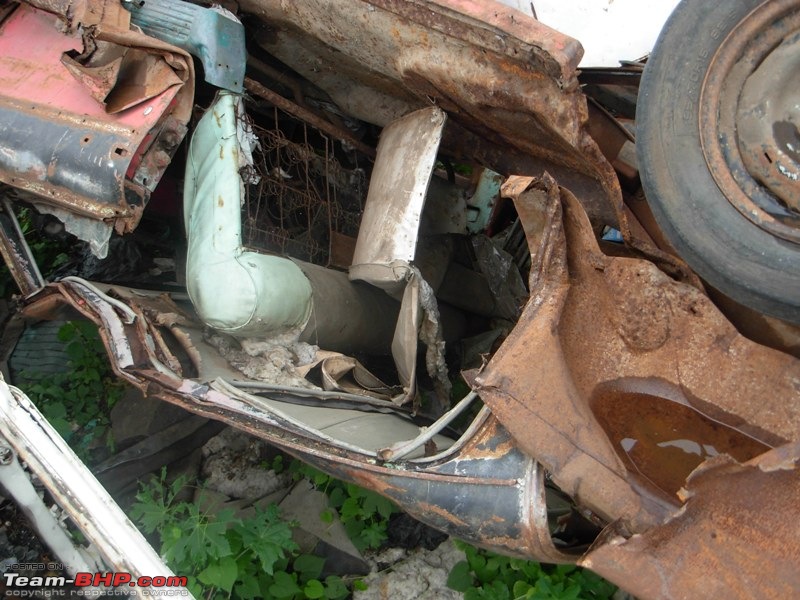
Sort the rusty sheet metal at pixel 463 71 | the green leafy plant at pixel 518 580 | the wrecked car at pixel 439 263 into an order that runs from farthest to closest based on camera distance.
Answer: the green leafy plant at pixel 518 580
the rusty sheet metal at pixel 463 71
the wrecked car at pixel 439 263

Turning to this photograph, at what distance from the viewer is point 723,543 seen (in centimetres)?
145

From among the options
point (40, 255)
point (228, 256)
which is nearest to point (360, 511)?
point (228, 256)

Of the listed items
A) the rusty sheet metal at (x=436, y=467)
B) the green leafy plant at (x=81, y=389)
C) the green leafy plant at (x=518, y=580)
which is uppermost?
the rusty sheet metal at (x=436, y=467)

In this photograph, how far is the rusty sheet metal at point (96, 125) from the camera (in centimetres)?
221

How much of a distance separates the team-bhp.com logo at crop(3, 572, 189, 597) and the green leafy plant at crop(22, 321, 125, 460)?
53.8 inches

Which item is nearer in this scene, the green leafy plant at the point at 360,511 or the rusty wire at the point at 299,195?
the green leafy plant at the point at 360,511

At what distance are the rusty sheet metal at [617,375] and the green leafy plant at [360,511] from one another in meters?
1.42

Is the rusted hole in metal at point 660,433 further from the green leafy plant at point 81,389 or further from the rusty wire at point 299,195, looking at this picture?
the green leafy plant at point 81,389

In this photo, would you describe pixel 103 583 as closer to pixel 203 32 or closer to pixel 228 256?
pixel 228 256

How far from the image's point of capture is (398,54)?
2.29 meters

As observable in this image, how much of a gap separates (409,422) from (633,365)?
103cm

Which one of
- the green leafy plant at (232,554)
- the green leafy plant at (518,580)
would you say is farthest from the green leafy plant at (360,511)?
the green leafy plant at (518,580)

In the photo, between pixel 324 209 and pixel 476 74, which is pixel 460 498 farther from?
pixel 324 209

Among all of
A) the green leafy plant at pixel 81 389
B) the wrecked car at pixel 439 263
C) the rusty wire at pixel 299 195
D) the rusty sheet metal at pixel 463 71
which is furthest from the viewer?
the green leafy plant at pixel 81 389
